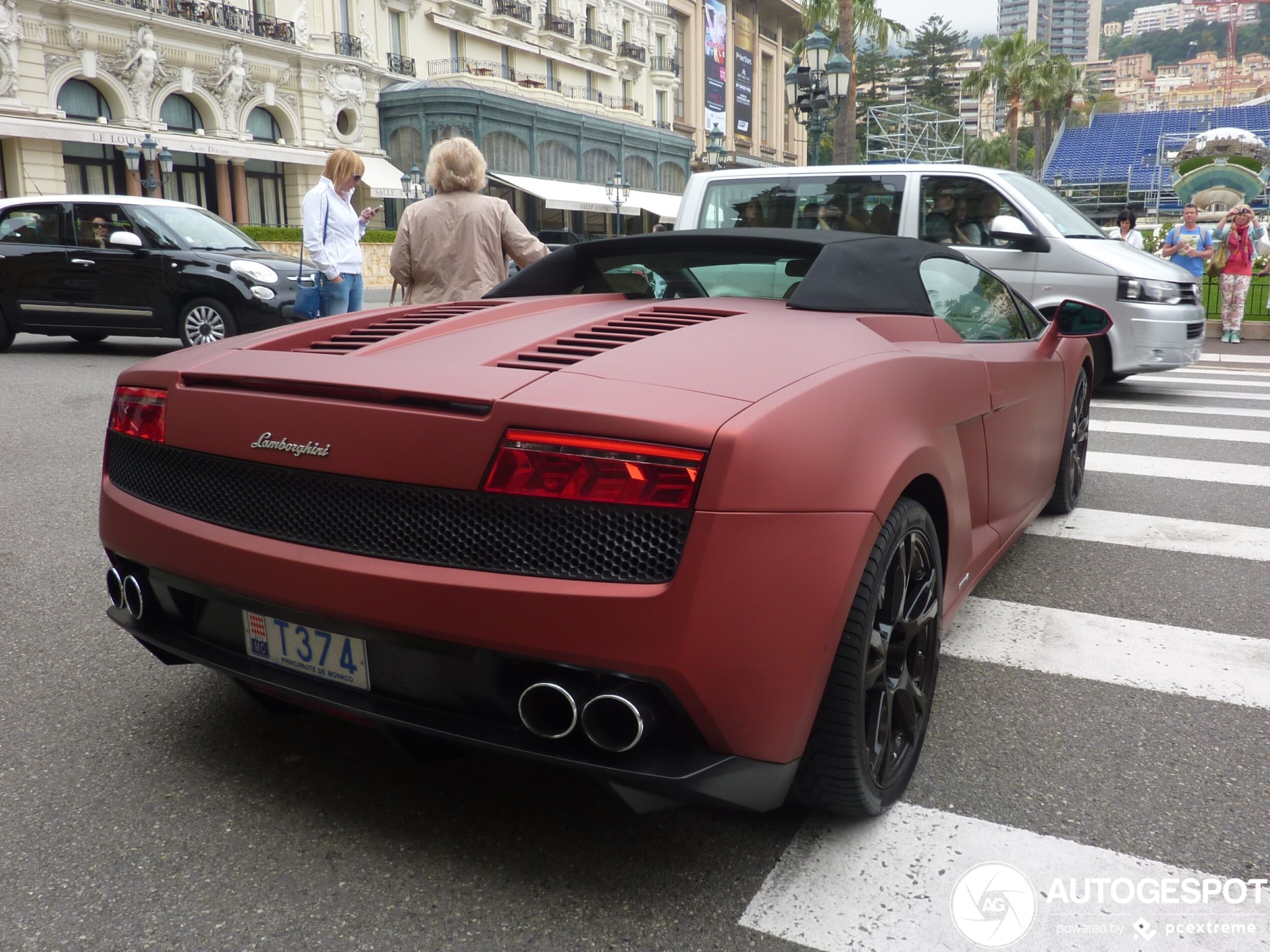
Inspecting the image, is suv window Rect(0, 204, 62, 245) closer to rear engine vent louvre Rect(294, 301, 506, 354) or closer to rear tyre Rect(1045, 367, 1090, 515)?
rear engine vent louvre Rect(294, 301, 506, 354)

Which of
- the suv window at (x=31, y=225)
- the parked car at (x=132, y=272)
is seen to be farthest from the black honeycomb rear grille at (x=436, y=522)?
the suv window at (x=31, y=225)

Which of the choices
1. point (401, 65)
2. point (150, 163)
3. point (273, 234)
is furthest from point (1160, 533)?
point (401, 65)

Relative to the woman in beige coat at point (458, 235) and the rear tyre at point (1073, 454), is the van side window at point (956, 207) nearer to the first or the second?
the rear tyre at point (1073, 454)

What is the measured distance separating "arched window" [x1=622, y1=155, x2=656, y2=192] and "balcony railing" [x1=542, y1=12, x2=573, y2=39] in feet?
21.8

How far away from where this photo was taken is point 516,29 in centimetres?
4928

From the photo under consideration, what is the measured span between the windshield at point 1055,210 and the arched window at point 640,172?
44351 mm

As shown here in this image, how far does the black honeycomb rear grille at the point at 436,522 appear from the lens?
1.86 meters

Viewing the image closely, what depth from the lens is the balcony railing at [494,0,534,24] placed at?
157ft

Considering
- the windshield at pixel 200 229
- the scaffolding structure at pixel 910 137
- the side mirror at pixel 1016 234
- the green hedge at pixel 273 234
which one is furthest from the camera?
the scaffolding structure at pixel 910 137

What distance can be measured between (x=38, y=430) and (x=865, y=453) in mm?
6581

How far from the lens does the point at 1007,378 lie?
3.33m

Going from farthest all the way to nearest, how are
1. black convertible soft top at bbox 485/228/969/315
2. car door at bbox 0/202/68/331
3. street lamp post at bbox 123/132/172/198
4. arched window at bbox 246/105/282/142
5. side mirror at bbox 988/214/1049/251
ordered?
arched window at bbox 246/105/282/142
street lamp post at bbox 123/132/172/198
car door at bbox 0/202/68/331
side mirror at bbox 988/214/1049/251
black convertible soft top at bbox 485/228/969/315

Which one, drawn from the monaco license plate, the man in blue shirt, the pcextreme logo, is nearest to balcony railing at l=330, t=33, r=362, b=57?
the man in blue shirt

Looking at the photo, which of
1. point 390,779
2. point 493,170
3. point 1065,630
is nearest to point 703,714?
point 390,779
